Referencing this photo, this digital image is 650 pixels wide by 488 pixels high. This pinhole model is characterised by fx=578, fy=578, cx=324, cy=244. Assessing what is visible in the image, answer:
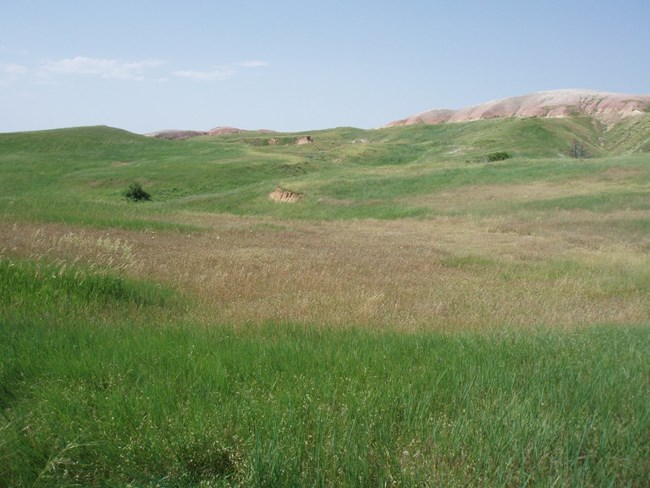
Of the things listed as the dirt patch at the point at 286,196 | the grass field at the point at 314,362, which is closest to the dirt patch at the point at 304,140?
the dirt patch at the point at 286,196

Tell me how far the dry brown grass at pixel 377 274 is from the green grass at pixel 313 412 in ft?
7.08

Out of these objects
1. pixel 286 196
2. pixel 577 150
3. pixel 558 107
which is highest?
pixel 558 107

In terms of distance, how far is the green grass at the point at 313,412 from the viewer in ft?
9.91

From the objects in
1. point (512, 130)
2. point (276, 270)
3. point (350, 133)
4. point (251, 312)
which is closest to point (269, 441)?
point (251, 312)

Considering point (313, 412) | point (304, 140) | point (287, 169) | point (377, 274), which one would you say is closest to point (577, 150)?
point (287, 169)

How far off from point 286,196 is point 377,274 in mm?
30818

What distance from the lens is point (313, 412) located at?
354 centimetres

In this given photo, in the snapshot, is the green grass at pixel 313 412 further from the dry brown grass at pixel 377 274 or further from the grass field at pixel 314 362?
the dry brown grass at pixel 377 274

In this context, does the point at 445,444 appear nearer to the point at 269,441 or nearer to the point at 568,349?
the point at 269,441

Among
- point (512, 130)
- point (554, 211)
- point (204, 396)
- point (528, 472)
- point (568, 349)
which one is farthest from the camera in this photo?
point (512, 130)

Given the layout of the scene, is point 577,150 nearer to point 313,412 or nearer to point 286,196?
point 286,196

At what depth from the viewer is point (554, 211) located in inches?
1261

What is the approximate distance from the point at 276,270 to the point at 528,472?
927cm

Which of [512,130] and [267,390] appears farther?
[512,130]
